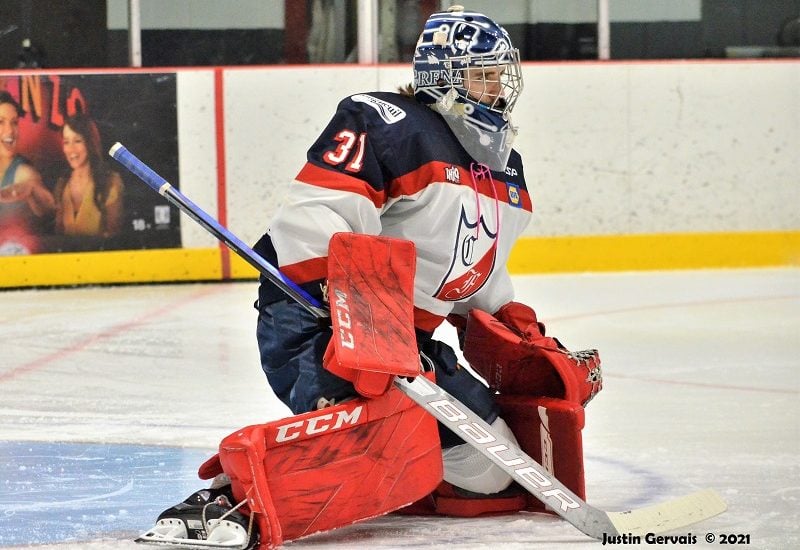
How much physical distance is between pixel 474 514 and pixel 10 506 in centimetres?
83

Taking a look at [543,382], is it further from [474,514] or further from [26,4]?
[26,4]

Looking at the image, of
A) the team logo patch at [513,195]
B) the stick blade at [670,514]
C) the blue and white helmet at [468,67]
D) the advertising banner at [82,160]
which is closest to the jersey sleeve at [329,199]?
the blue and white helmet at [468,67]

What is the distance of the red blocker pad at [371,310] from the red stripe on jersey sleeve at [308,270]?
0.07 meters

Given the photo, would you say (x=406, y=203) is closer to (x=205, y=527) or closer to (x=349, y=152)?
(x=349, y=152)

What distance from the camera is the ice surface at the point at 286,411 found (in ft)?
7.82

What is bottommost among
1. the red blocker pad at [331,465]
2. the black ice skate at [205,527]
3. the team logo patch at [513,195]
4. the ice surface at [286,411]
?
the ice surface at [286,411]

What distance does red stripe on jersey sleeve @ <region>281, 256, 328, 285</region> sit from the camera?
221 centimetres

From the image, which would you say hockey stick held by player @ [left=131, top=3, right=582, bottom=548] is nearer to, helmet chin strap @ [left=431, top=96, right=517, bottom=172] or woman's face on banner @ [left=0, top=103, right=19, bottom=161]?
helmet chin strap @ [left=431, top=96, right=517, bottom=172]

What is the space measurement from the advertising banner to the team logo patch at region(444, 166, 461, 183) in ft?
12.5

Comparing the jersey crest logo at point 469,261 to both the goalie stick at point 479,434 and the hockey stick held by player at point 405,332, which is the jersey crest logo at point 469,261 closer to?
the hockey stick held by player at point 405,332

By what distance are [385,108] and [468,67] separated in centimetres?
19

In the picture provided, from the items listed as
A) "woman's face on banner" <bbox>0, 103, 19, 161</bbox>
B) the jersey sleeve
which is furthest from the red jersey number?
"woman's face on banner" <bbox>0, 103, 19, 161</bbox>

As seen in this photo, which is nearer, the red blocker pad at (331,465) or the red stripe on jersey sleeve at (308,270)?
the red blocker pad at (331,465)

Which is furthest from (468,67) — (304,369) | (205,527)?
(205,527)
